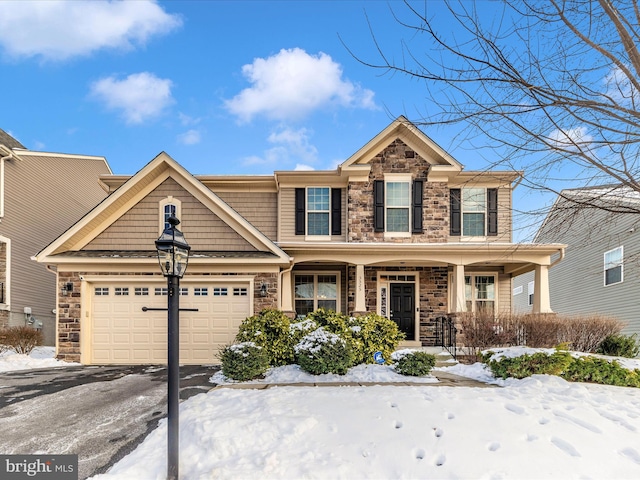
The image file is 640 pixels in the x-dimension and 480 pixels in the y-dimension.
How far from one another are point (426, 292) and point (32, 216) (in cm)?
1473

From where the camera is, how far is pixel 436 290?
12.9 m

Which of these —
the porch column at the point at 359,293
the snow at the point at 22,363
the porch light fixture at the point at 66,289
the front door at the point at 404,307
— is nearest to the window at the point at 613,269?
the front door at the point at 404,307

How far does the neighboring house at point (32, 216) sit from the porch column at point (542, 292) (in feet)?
Result: 54.9

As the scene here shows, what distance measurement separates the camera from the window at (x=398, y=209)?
41.4 feet

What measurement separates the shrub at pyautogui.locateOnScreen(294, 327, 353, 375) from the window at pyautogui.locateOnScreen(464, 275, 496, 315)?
7.24 m

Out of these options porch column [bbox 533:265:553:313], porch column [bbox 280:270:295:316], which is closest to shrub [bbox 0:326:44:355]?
porch column [bbox 280:270:295:316]

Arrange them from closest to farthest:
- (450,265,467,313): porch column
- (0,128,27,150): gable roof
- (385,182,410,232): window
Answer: (450,265,467,313): porch column < (385,182,410,232): window < (0,128,27,150): gable roof

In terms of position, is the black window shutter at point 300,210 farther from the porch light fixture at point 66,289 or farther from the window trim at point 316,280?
the porch light fixture at point 66,289

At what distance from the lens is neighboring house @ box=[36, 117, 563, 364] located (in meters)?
10.1

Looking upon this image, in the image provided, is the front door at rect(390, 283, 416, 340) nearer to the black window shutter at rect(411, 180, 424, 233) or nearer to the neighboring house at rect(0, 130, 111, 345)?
the black window shutter at rect(411, 180, 424, 233)

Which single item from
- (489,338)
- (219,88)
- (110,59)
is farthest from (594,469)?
(110,59)

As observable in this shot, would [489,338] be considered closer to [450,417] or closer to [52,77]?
[450,417]

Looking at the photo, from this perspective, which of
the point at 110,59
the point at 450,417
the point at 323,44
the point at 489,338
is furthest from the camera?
the point at 110,59

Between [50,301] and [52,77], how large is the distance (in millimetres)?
8782
